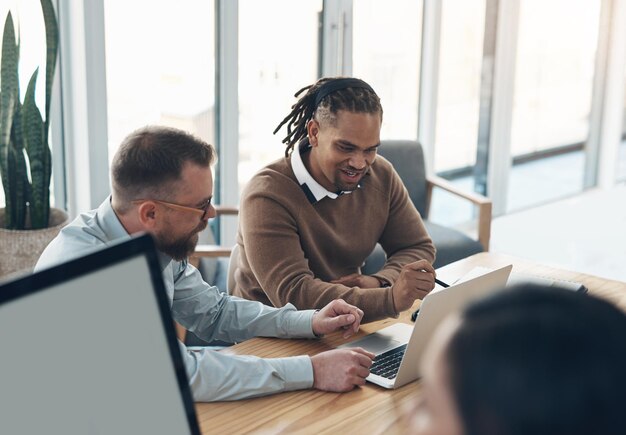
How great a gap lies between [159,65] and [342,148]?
151 cm

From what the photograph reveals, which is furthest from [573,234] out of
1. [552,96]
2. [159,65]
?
[159,65]

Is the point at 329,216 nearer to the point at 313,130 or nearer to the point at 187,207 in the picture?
the point at 313,130

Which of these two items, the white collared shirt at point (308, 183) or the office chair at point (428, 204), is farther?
the office chair at point (428, 204)

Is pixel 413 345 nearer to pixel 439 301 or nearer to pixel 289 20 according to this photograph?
pixel 439 301

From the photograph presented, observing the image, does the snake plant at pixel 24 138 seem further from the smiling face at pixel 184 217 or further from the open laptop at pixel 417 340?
the open laptop at pixel 417 340

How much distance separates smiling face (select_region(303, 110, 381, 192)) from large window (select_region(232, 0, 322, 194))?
1.57 meters

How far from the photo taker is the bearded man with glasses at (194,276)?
1.56m

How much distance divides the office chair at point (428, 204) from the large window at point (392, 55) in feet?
2.48

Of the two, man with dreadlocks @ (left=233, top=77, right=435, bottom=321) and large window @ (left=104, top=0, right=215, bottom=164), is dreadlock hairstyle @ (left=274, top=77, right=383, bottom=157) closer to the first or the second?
man with dreadlocks @ (left=233, top=77, right=435, bottom=321)

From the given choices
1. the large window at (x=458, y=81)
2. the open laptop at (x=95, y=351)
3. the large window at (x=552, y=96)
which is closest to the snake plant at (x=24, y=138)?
the open laptop at (x=95, y=351)

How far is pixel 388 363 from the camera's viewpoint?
172 centimetres

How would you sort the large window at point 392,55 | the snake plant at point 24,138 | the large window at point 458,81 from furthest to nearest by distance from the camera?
1. the large window at point 458,81
2. the large window at point 392,55
3. the snake plant at point 24,138

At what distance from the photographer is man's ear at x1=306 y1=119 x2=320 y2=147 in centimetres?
228

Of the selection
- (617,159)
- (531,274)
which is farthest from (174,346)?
(617,159)
